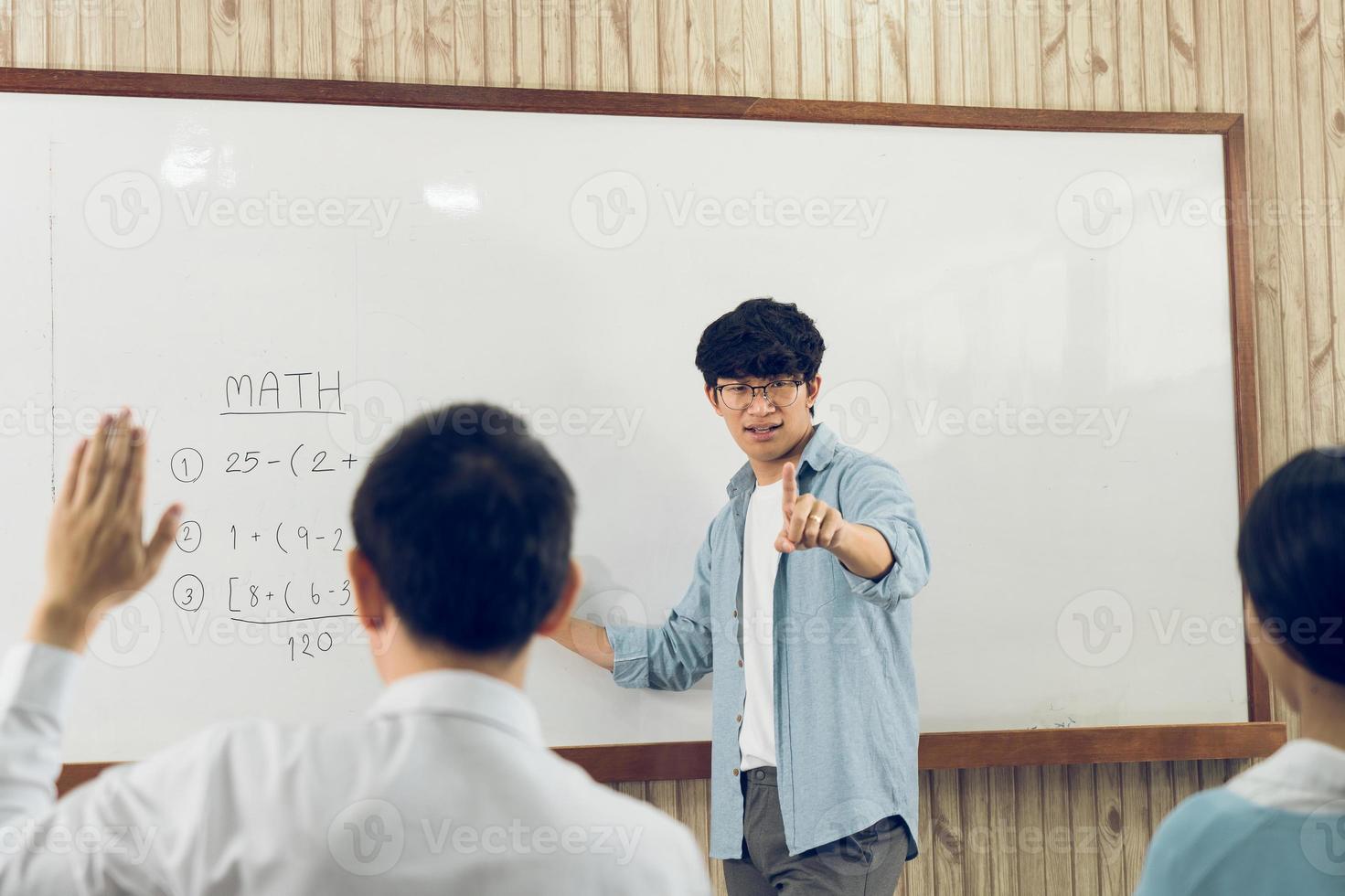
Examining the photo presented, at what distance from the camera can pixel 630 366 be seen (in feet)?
6.81

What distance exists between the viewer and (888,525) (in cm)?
164

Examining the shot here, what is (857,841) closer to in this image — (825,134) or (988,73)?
(825,134)

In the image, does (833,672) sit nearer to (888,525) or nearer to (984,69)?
(888,525)

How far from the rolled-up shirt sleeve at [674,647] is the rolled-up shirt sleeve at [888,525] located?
33cm

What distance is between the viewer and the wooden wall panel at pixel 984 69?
2045 mm

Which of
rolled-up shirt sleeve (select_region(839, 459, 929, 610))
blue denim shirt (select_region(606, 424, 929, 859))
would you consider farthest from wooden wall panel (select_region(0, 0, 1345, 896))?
rolled-up shirt sleeve (select_region(839, 459, 929, 610))

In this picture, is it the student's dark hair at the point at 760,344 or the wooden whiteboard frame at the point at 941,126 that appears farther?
the wooden whiteboard frame at the point at 941,126

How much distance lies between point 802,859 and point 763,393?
748 mm

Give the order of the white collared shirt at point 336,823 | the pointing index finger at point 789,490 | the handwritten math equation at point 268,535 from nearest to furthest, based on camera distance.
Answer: the white collared shirt at point 336,823, the pointing index finger at point 789,490, the handwritten math equation at point 268,535

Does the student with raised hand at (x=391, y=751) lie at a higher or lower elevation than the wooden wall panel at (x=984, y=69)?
lower

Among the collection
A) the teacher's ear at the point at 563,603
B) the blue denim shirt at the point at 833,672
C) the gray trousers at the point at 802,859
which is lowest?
the gray trousers at the point at 802,859

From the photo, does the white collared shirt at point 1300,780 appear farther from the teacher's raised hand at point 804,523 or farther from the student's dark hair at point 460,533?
the teacher's raised hand at point 804,523

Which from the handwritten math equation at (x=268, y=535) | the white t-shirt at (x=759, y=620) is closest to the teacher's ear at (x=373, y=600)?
the white t-shirt at (x=759, y=620)

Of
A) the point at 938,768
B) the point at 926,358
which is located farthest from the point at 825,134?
the point at 938,768
